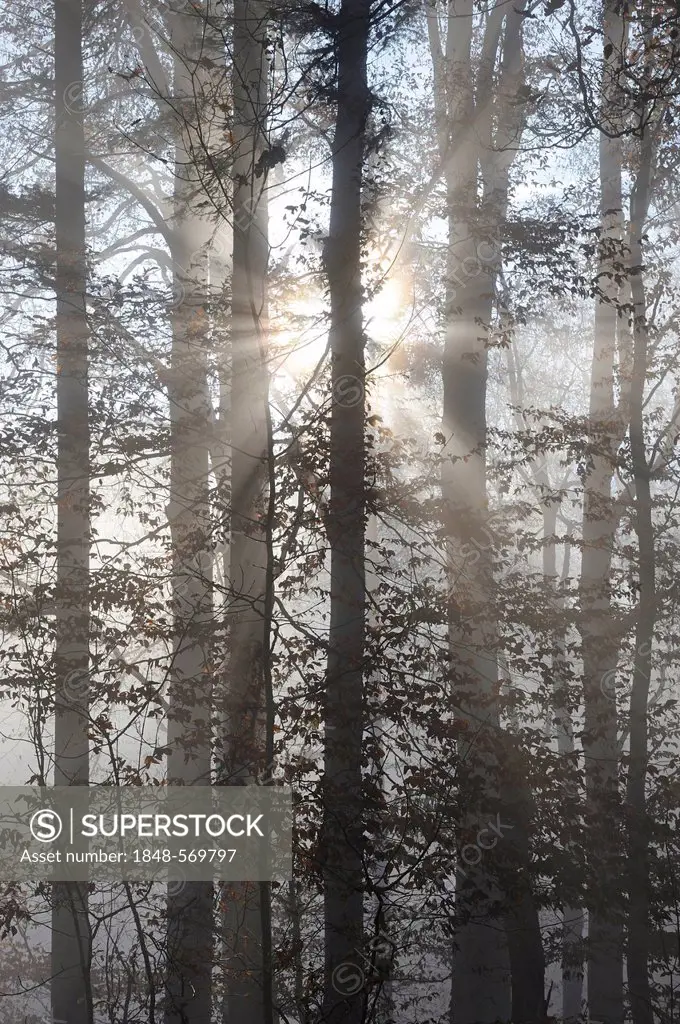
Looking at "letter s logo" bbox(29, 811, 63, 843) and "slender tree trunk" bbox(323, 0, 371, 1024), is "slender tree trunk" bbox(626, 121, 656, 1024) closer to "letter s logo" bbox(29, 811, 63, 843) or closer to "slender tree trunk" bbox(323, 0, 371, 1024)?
"slender tree trunk" bbox(323, 0, 371, 1024)

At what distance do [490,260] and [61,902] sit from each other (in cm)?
744

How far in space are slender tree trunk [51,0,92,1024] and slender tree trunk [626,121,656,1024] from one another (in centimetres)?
508

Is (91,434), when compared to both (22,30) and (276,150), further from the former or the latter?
(22,30)

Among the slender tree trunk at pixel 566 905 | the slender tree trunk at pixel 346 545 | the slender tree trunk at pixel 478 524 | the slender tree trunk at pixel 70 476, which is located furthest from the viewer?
the slender tree trunk at pixel 70 476

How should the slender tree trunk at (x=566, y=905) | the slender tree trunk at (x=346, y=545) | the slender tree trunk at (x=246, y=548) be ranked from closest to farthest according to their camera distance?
the slender tree trunk at (x=346, y=545) < the slender tree trunk at (x=246, y=548) < the slender tree trunk at (x=566, y=905)

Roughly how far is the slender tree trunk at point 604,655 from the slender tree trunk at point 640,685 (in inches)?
7.6

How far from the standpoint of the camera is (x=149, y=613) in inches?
301

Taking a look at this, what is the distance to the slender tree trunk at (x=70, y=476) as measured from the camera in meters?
8.36

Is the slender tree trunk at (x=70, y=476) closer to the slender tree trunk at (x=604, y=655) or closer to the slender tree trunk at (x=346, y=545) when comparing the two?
the slender tree trunk at (x=346, y=545)

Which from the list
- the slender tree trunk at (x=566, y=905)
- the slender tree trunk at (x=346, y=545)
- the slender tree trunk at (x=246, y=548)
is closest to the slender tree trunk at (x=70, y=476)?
the slender tree trunk at (x=246, y=548)

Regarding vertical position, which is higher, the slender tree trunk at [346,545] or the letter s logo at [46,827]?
the slender tree trunk at [346,545]

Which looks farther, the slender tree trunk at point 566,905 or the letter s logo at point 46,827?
the slender tree trunk at point 566,905

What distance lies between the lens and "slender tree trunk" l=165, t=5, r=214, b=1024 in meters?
7.53

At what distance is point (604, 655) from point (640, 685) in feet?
1.89
